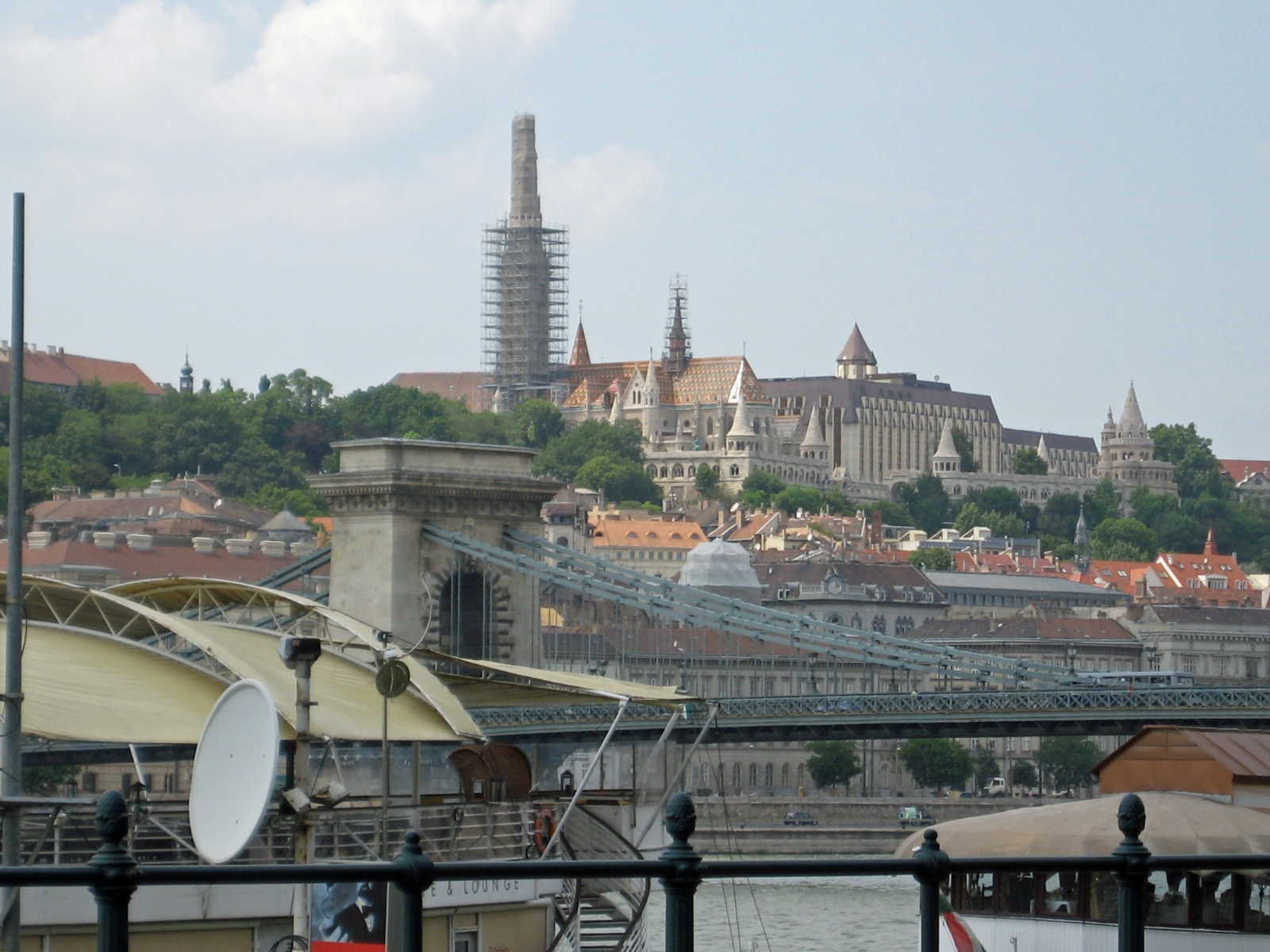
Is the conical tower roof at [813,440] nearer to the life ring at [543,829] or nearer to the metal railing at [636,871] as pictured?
the life ring at [543,829]

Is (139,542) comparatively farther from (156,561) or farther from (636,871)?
(636,871)

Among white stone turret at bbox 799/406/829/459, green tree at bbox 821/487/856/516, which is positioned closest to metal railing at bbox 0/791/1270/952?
green tree at bbox 821/487/856/516

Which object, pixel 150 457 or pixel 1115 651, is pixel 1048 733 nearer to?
pixel 1115 651

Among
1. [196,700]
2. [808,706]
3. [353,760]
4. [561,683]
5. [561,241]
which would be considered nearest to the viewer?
[196,700]

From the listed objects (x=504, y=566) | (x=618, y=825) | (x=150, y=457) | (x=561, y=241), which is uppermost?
(x=561, y=241)

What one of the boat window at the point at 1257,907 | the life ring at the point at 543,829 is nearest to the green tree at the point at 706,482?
the life ring at the point at 543,829

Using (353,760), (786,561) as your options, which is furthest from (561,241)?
(353,760)

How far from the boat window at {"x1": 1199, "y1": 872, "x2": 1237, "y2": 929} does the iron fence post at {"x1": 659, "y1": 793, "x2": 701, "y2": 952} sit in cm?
772

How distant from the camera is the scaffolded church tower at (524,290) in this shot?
18938 cm

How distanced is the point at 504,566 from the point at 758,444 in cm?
15142

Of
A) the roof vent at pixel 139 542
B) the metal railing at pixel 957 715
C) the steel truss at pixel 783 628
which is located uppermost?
the roof vent at pixel 139 542

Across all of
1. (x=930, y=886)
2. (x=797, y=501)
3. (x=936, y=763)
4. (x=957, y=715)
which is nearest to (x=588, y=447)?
(x=797, y=501)

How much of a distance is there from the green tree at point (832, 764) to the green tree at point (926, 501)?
3992 inches

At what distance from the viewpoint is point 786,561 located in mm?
131000
